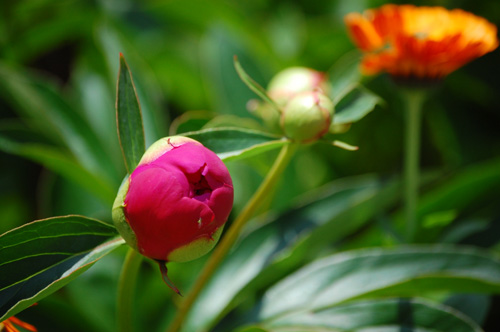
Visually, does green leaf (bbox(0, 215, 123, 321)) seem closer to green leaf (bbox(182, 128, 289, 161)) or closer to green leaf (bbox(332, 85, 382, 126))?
green leaf (bbox(182, 128, 289, 161))

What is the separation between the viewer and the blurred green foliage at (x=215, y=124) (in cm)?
86

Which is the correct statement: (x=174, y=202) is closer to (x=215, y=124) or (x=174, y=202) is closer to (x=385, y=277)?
(x=215, y=124)

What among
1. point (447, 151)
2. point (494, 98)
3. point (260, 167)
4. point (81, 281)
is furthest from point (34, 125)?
point (494, 98)

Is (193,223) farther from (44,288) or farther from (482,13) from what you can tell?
(482,13)

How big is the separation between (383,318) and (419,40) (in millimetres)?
348

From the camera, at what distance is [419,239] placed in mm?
864

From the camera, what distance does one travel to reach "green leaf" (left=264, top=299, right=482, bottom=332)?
0.67 meters

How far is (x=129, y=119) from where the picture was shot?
20.3 inches

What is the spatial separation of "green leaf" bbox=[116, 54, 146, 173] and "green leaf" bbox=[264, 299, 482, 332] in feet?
1.05

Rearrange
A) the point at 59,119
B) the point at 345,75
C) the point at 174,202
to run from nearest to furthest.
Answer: the point at 174,202, the point at 345,75, the point at 59,119

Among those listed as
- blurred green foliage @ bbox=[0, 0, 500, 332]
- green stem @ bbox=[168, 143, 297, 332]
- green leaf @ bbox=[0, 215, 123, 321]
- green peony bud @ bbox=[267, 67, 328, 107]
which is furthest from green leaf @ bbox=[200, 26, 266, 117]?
green leaf @ bbox=[0, 215, 123, 321]

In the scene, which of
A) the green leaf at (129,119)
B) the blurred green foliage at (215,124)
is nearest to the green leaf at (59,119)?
the blurred green foliage at (215,124)

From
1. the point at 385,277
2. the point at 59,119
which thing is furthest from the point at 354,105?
the point at 59,119

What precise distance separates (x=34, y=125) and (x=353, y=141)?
64 centimetres
